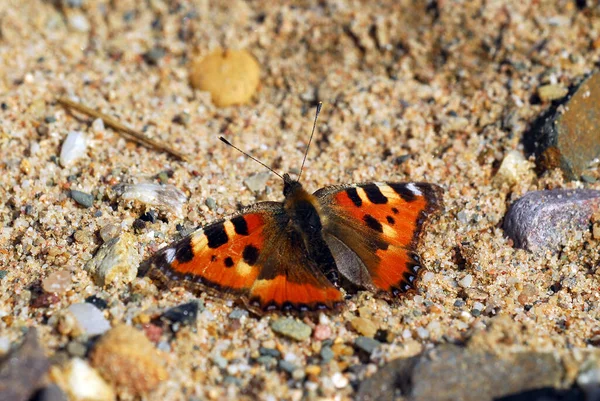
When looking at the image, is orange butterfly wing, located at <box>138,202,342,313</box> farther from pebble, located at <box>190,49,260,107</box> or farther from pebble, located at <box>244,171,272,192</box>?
pebble, located at <box>190,49,260,107</box>

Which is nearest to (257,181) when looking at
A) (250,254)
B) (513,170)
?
(250,254)

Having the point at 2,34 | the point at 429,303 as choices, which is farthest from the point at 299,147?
the point at 2,34

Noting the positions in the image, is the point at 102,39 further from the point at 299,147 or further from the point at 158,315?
the point at 158,315

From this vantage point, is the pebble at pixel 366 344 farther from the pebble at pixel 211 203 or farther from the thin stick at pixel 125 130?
the thin stick at pixel 125 130

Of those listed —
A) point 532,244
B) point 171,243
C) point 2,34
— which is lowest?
point 171,243

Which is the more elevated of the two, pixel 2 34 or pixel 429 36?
pixel 429 36

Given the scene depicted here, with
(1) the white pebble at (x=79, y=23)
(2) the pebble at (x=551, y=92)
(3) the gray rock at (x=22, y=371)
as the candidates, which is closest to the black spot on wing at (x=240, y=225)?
(3) the gray rock at (x=22, y=371)
